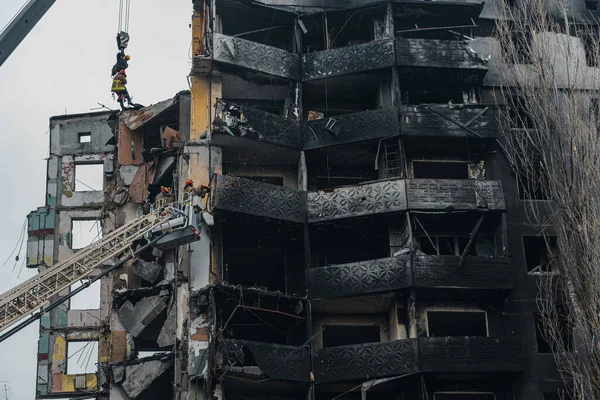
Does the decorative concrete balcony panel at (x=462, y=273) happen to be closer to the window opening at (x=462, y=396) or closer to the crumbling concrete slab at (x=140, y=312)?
the window opening at (x=462, y=396)

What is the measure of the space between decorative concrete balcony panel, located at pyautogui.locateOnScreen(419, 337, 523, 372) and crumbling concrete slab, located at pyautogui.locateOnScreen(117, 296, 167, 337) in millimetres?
9367

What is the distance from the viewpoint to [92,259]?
3331 centimetres

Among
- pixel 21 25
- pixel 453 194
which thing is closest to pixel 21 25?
pixel 21 25

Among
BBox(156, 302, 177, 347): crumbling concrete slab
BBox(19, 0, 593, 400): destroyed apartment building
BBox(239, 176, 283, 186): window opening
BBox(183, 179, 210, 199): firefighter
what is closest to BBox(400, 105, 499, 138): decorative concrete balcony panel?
BBox(19, 0, 593, 400): destroyed apartment building

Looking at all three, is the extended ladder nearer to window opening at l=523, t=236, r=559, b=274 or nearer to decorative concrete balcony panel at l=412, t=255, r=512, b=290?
decorative concrete balcony panel at l=412, t=255, r=512, b=290

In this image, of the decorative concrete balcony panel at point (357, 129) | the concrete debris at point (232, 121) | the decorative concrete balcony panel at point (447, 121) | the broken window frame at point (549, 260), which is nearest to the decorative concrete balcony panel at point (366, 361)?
the broken window frame at point (549, 260)

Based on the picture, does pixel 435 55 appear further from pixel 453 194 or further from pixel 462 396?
pixel 462 396

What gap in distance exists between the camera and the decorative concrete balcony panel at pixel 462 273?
35.8m

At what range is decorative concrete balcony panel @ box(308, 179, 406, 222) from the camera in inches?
1458

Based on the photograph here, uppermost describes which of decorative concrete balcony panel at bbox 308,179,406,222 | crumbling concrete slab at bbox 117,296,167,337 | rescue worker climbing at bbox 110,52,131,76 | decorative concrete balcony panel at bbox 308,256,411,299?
rescue worker climbing at bbox 110,52,131,76

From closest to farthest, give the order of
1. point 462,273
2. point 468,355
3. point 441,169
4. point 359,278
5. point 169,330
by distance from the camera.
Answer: point 468,355, point 462,273, point 359,278, point 169,330, point 441,169

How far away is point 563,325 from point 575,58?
34.1ft

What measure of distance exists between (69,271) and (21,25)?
774cm

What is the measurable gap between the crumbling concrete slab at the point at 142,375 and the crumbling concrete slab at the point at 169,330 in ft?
2.37
